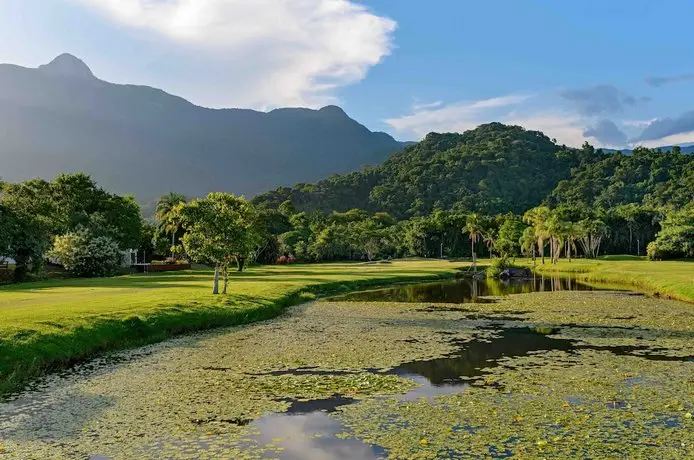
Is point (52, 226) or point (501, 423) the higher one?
point (52, 226)

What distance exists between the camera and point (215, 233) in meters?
43.3

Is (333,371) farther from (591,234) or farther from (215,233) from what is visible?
(591,234)

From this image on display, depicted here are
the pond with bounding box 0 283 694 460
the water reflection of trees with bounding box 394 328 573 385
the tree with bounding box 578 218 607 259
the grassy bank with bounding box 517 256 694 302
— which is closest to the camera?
the pond with bounding box 0 283 694 460

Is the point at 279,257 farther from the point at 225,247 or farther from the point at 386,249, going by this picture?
A: the point at 225,247

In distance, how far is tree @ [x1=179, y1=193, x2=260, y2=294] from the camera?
4256 centimetres

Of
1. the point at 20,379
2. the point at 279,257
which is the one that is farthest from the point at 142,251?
the point at 20,379

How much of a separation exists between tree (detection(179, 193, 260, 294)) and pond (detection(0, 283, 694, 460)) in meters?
11.9

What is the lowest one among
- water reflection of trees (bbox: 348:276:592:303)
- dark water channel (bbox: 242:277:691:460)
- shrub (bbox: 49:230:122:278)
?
water reflection of trees (bbox: 348:276:592:303)

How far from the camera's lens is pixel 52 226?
80000mm

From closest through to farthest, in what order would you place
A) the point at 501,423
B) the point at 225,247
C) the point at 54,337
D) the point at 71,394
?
the point at 501,423
the point at 71,394
the point at 54,337
the point at 225,247

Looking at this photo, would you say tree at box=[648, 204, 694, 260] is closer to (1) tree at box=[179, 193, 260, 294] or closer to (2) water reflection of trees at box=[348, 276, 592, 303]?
(2) water reflection of trees at box=[348, 276, 592, 303]

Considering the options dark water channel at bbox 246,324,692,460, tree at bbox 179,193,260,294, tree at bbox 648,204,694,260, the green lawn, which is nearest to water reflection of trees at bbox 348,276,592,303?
the green lawn

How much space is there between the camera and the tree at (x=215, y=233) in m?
42.6

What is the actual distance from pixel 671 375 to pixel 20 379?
80.0ft
